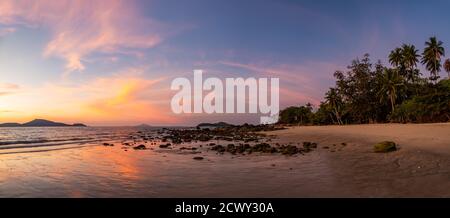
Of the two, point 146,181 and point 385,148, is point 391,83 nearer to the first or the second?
point 385,148

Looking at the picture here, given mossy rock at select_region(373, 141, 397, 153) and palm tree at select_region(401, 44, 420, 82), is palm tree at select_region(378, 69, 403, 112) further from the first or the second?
mossy rock at select_region(373, 141, 397, 153)

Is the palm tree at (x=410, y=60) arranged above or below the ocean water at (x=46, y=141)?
above

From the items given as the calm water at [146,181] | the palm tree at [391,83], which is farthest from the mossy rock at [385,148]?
the palm tree at [391,83]

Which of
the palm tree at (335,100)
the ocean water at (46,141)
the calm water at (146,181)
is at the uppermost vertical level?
the palm tree at (335,100)

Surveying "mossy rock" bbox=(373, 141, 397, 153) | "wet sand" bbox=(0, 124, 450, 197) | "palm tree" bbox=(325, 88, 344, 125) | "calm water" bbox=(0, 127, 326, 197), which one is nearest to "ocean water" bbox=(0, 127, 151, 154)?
"calm water" bbox=(0, 127, 326, 197)

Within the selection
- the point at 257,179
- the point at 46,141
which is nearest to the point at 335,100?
the point at 46,141

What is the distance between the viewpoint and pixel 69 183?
488 inches

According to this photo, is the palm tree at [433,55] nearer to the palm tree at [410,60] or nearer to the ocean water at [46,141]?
the palm tree at [410,60]

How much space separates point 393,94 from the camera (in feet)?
232

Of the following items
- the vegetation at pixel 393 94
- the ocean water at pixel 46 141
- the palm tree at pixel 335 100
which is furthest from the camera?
the palm tree at pixel 335 100

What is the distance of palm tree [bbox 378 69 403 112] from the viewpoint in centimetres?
7031

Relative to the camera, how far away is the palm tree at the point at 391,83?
7031 centimetres
